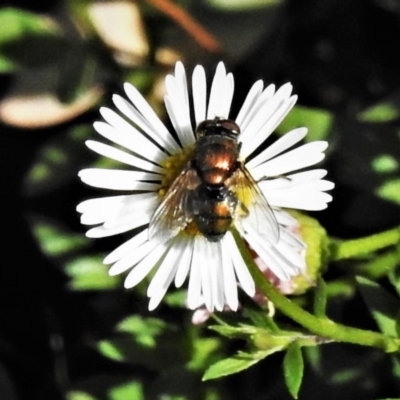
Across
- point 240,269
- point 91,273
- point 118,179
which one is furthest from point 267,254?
point 91,273

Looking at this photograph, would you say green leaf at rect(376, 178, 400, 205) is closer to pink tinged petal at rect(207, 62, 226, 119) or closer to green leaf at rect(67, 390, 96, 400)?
pink tinged petal at rect(207, 62, 226, 119)

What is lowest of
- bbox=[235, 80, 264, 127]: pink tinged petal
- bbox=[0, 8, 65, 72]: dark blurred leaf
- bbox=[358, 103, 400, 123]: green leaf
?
bbox=[235, 80, 264, 127]: pink tinged petal

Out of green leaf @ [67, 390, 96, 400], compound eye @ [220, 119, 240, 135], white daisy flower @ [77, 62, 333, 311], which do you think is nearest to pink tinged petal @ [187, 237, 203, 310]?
white daisy flower @ [77, 62, 333, 311]

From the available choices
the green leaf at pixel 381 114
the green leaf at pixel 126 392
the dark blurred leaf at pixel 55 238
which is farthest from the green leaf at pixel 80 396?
the green leaf at pixel 381 114

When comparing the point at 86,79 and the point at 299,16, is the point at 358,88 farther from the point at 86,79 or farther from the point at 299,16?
the point at 86,79

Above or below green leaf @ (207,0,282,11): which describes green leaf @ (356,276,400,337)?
below

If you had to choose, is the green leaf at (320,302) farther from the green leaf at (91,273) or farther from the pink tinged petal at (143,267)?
the green leaf at (91,273)

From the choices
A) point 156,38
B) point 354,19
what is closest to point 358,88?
point 354,19
